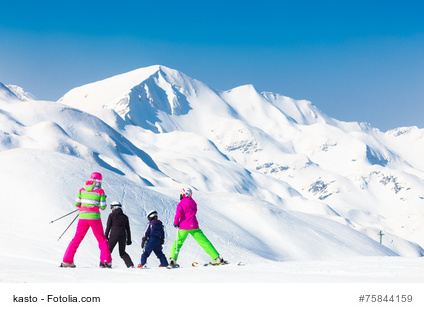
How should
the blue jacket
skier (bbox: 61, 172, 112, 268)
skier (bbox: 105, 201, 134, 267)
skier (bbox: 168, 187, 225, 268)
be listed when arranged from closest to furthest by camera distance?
skier (bbox: 61, 172, 112, 268), skier (bbox: 168, 187, 225, 268), skier (bbox: 105, 201, 134, 267), the blue jacket

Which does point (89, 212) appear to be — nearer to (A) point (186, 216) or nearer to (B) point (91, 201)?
(B) point (91, 201)

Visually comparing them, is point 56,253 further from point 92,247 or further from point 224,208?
point 224,208

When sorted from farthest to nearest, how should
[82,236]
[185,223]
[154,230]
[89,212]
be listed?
1. [154,230]
2. [185,223]
3. [82,236]
4. [89,212]

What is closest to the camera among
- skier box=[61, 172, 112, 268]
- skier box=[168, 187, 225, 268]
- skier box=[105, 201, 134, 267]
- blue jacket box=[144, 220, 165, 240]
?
skier box=[61, 172, 112, 268]

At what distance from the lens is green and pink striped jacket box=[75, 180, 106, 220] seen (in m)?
15.3

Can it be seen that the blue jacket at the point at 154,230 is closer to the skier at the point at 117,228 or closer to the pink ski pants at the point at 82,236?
the skier at the point at 117,228

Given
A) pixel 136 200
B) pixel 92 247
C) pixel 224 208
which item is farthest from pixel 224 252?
pixel 224 208

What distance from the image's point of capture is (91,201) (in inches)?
603

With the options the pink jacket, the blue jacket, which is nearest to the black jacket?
the blue jacket

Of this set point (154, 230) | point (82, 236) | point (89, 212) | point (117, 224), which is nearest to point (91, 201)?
point (89, 212)

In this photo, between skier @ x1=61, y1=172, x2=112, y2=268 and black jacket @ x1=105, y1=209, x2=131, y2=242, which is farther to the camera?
black jacket @ x1=105, y1=209, x2=131, y2=242

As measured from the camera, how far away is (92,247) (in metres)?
29.4

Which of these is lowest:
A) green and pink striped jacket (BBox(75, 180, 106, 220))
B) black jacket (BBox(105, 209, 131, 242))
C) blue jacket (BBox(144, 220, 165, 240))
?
blue jacket (BBox(144, 220, 165, 240))

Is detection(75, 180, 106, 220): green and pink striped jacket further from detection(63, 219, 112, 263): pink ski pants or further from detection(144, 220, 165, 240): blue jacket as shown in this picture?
detection(144, 220, 165, 240): blue jacket
